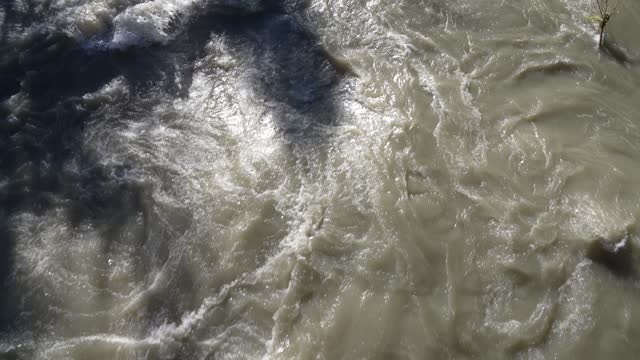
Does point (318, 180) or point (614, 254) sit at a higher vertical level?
point (318, 180)

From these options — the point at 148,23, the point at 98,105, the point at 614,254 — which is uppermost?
the point at 148,23

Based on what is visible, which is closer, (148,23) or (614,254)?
(614,254)

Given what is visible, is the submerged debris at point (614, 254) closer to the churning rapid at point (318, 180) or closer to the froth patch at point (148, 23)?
the churning rapid at point (318, 180)

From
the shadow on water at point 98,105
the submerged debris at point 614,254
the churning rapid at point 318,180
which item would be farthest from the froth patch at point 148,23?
the submerged debris at point 614,254

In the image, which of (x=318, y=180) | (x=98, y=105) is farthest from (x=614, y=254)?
(x=98, y=105)

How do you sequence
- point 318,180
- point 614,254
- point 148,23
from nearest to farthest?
point 614,254
point 318,180
point 148,23

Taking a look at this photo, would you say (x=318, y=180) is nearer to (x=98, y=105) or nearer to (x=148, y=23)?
(x=98, y=105)

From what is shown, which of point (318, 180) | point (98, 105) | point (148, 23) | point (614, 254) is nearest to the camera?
point (614, 254)
